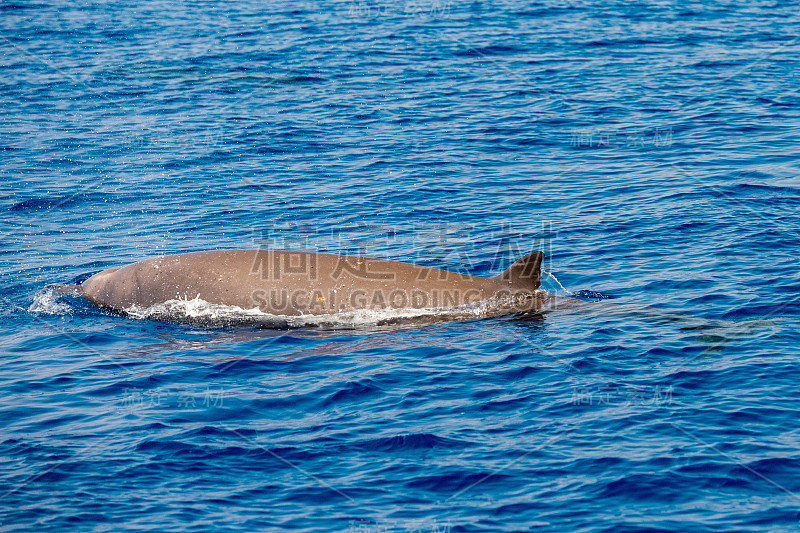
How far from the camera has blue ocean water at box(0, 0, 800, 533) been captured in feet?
34.9

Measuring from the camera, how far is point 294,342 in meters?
15.1

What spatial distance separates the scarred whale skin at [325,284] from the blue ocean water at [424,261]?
0.53 m

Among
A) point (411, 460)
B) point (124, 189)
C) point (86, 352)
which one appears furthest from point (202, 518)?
point (124, 189)

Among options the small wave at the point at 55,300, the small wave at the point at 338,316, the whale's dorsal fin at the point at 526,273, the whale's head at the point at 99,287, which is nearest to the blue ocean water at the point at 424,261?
the small wave at the point at 55,300

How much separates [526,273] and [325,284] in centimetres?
343

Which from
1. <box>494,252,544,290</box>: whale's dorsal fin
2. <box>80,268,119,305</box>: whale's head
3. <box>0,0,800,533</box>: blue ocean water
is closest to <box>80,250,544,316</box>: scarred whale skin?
<box>494,252,544,290</box>: whale's dorsal fin

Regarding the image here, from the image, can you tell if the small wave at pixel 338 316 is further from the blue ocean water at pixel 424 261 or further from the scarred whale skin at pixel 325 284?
the blue ocean water at pixel 424 261

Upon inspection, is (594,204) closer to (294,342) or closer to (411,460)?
(294,342)

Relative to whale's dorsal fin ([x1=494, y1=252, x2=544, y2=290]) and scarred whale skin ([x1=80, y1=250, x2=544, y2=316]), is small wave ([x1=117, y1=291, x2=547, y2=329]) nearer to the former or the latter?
scarred whale skin ([x1=80, y1=250, x2=544, y2=316])

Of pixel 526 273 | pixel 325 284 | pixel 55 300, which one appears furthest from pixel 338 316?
pixel 55 300

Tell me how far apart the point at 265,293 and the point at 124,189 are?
11.1 metres

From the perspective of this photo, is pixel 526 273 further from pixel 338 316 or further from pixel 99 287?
pixel 99 287

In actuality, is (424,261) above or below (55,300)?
above

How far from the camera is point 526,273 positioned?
15.4 m
